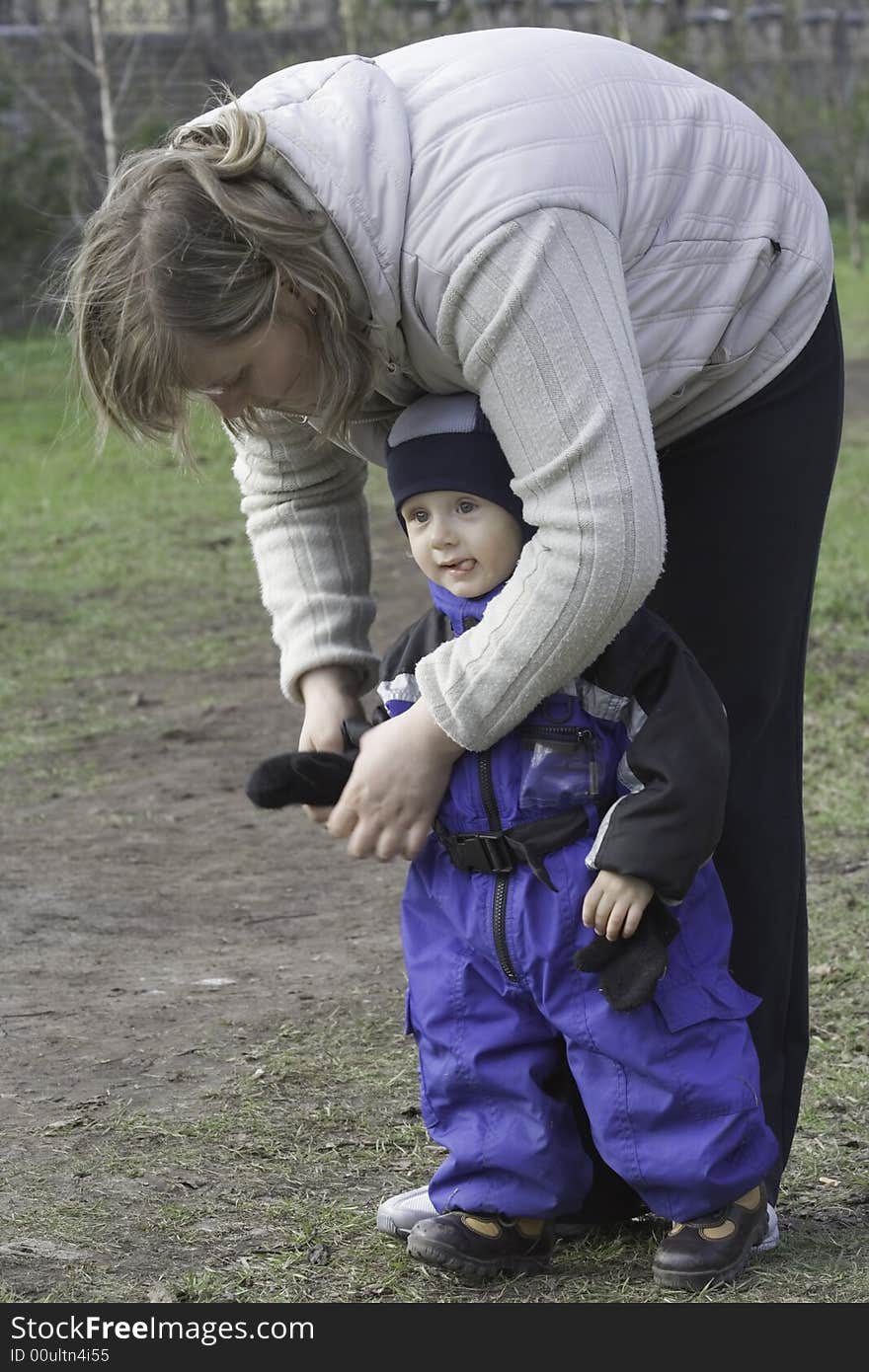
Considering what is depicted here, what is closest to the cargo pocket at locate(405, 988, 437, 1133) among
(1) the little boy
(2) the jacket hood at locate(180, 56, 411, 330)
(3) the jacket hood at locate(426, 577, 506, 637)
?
(1) the little boy

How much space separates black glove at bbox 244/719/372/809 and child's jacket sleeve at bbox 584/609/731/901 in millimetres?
302

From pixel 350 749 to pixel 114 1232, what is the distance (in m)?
0.74

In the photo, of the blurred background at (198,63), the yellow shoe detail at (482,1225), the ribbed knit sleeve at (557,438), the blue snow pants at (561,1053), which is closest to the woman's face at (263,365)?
the ribbed knit sleeve at (557,438)

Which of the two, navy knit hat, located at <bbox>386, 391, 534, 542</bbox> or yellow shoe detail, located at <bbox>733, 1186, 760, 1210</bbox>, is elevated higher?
navy knit hat, located at <bbox>386, 391, 534, 542</bbox>

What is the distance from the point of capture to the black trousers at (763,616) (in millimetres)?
2242

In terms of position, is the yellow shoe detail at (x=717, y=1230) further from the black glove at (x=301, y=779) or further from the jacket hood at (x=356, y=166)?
the jacket hood at (x=356, y=166)

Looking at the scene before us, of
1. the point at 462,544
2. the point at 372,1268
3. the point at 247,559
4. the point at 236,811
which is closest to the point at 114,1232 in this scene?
the point at 372,1268

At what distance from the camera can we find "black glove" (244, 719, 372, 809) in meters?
2.12

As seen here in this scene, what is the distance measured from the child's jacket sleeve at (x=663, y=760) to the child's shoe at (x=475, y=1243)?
1.67 feet

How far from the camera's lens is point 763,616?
230cm

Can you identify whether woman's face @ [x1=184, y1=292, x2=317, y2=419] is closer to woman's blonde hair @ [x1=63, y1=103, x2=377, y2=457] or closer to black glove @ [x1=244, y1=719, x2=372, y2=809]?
woman's blonde hair @ [x1=63, y1=103, x2=377, y2=457]

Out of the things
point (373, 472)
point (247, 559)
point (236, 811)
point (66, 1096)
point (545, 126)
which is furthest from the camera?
point (373, 472)
